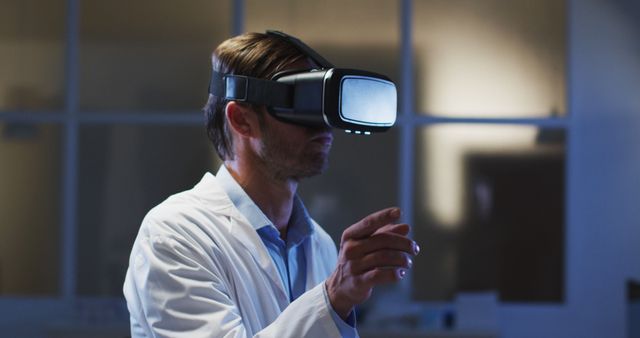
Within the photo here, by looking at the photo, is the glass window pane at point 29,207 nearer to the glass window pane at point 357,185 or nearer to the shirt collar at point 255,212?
the glass window pane at point 357,185

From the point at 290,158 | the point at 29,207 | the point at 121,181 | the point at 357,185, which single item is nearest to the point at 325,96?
the point at 290,158

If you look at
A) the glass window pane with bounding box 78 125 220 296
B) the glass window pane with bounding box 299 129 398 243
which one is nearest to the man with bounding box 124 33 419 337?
the glass window pane with bounding box 299 129 398 243

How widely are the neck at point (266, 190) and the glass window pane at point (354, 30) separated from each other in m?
2.48

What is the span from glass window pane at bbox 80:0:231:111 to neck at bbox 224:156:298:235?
255cm

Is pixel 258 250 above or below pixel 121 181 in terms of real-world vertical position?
above

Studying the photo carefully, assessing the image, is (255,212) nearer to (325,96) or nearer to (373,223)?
(325,96)

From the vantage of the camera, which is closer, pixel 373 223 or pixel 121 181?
pixel 373 223

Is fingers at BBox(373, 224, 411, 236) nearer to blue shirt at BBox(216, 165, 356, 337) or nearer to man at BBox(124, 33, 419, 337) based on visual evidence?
man at BBox(124, 33, 419, 337)

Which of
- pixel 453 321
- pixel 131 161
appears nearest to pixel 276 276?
pixel 453 321

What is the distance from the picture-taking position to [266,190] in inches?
60.4

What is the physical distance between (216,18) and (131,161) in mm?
746

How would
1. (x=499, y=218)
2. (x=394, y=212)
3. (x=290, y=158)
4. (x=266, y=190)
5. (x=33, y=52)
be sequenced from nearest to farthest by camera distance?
(x=394, y=212)
(x=290, y=158)
(x=266, y=190)
(x=499, y=218)
(x=33, y=52)

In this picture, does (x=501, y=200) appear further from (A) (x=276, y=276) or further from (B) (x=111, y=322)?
(A) (x=276, y=276)

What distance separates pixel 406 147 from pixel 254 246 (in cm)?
256
